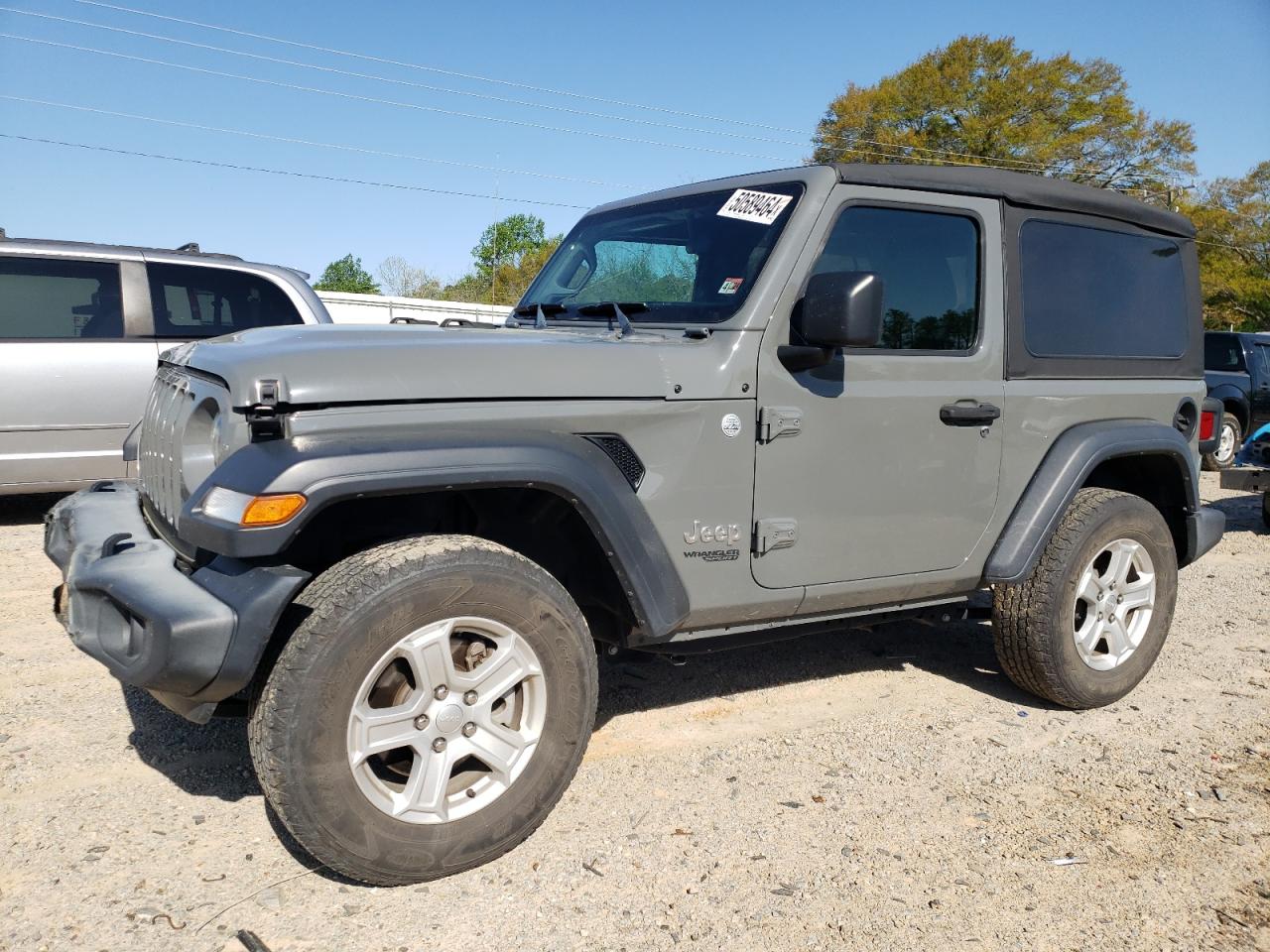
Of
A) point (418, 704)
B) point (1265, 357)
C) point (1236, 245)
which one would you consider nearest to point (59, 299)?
point (418, 704)

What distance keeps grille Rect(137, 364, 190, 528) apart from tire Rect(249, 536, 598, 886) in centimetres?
64

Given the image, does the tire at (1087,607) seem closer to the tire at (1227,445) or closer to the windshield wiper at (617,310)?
the windshield wiper at (617,310)

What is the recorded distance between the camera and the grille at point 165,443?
2842 mm

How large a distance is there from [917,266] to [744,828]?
2.00m

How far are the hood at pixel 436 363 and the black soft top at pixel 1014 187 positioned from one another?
0.94 meters

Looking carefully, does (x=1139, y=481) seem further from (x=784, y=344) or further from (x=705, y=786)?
(x=705, y=786)

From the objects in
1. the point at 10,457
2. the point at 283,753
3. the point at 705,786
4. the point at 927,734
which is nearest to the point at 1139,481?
the point at 927,734

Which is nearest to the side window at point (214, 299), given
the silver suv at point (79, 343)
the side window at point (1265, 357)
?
the silver suv at point (79, 343)

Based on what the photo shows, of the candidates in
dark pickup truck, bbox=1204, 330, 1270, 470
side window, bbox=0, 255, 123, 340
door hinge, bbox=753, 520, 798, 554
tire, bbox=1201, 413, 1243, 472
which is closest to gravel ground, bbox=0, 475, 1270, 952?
door hinge, bbox=753, 520, 798, 554

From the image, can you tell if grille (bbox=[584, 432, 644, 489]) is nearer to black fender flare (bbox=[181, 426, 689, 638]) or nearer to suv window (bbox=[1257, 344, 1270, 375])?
black fender flare (bbox=[181, 426, 689, 638])

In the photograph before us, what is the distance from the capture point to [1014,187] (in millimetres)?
3740

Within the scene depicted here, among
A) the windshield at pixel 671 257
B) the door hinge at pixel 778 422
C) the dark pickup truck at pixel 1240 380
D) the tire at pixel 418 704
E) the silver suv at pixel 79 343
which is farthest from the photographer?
the dark pickup truck at pixel 1240 380

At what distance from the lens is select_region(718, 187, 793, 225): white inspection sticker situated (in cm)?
331

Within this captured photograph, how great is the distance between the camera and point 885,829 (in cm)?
301
